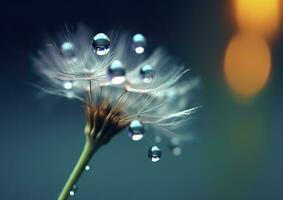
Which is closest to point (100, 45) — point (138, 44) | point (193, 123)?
point (138, 44)

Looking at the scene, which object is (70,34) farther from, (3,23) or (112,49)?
(3,23)

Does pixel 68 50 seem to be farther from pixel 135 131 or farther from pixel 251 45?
pixel 251 45

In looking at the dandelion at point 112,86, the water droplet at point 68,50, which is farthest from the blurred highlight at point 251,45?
the water droplet at point 68,50

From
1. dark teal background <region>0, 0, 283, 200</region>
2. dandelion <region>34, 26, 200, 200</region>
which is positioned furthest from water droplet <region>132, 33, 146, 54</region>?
dark teal background <region>0, 0, 283, 200</region>

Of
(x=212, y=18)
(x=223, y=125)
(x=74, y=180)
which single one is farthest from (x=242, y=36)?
(x=74, y=180)

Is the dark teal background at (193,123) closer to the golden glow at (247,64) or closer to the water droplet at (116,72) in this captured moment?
the golden glow at (247,64)
